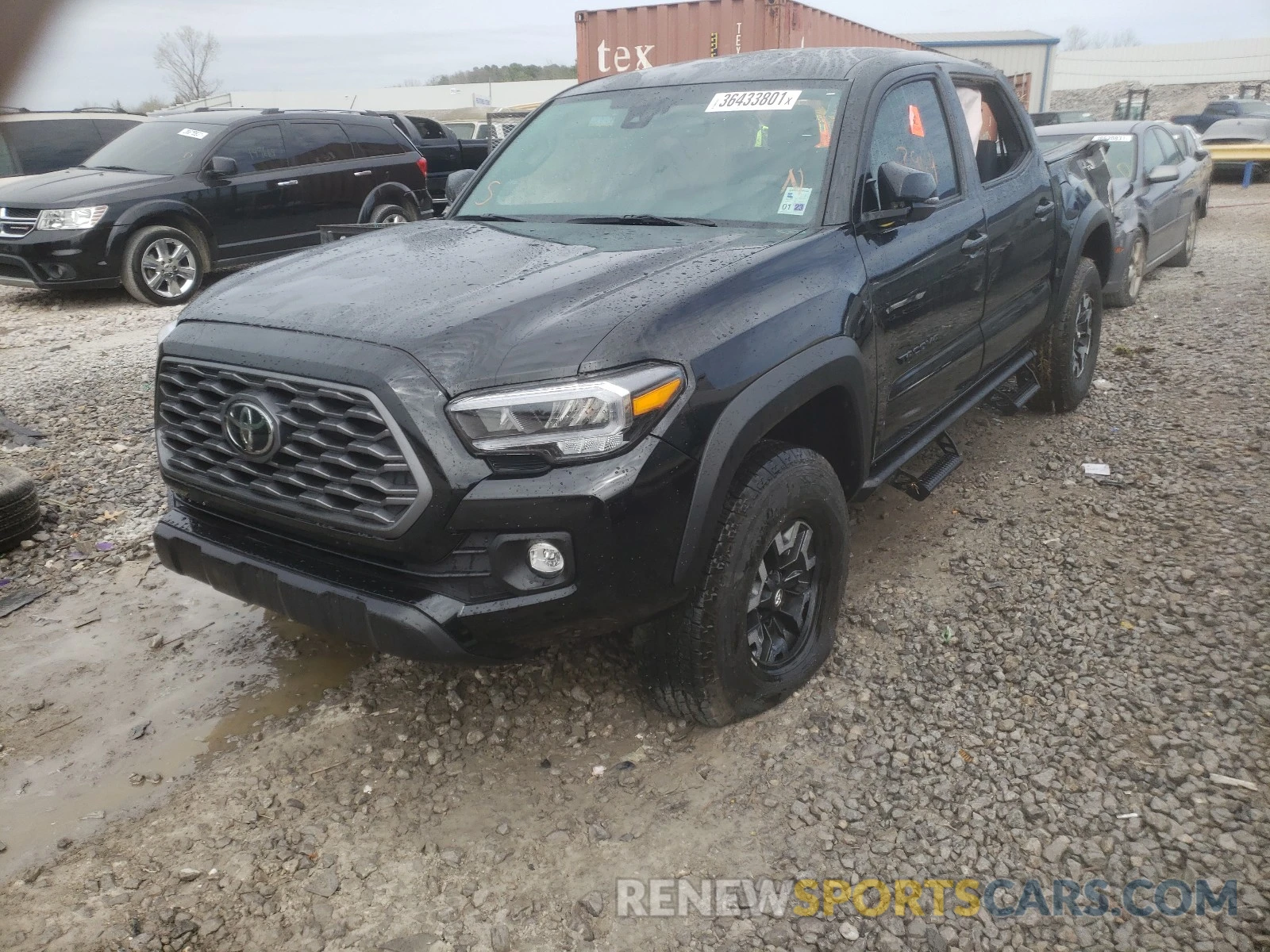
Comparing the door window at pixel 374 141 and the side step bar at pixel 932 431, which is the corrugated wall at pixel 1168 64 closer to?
the door window at pixel 374 141

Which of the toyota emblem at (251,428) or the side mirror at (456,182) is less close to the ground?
the side mirror at (456,182)

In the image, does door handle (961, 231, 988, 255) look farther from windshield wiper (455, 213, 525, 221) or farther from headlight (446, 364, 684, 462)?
headlight (446, 364, 684, 462)

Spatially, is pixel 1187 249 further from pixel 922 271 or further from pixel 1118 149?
pixel 922 271

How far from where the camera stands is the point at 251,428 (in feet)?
8.11

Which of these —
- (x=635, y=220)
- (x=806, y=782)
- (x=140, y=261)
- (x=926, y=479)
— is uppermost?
(x=635, y=220)

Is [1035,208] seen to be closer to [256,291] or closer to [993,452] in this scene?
[993,452]

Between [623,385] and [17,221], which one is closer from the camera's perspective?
[623,385]

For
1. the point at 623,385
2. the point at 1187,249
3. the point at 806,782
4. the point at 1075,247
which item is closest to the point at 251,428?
the point at 623,385

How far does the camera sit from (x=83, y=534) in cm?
428

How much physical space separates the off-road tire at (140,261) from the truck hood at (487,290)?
6135mm

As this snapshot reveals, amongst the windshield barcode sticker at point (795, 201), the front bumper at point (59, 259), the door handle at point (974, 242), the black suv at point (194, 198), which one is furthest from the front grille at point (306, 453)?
the front bumper at point (59, 259)

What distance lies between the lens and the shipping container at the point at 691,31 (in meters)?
A: 11.9

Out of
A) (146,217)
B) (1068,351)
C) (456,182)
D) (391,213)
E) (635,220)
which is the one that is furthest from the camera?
(391,213)

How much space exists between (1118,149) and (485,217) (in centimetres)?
696
